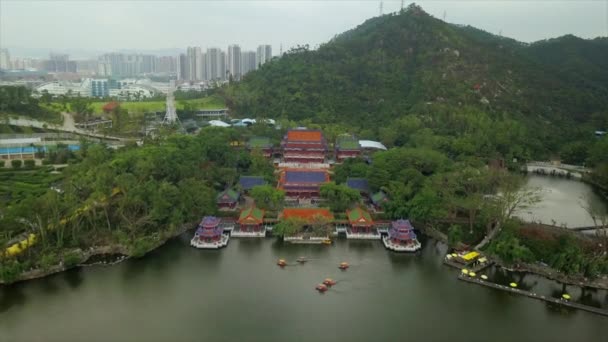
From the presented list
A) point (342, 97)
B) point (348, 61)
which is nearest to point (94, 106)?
point (342, 97)

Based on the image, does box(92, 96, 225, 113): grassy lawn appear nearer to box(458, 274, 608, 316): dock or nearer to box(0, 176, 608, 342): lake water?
box(0, 176, 608, 342): lake water

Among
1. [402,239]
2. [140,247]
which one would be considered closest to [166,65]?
[140,247]

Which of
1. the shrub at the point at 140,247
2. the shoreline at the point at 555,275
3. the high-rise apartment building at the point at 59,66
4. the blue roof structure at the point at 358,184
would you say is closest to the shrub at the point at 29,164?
the shrub at the point at 140,247


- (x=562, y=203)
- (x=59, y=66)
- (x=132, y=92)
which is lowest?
(x=562, y=203)

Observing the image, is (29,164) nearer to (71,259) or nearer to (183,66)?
(71,259)

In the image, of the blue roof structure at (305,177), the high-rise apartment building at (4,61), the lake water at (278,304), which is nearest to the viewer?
the lake water at (278,304)

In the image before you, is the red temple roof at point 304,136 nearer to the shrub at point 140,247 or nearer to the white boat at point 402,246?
the white boat at point 402,246

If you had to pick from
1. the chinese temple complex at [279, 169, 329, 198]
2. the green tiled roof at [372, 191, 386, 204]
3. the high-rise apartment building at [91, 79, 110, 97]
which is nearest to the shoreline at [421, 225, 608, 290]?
the green tiled roof at [372, 191, 386, 204]
